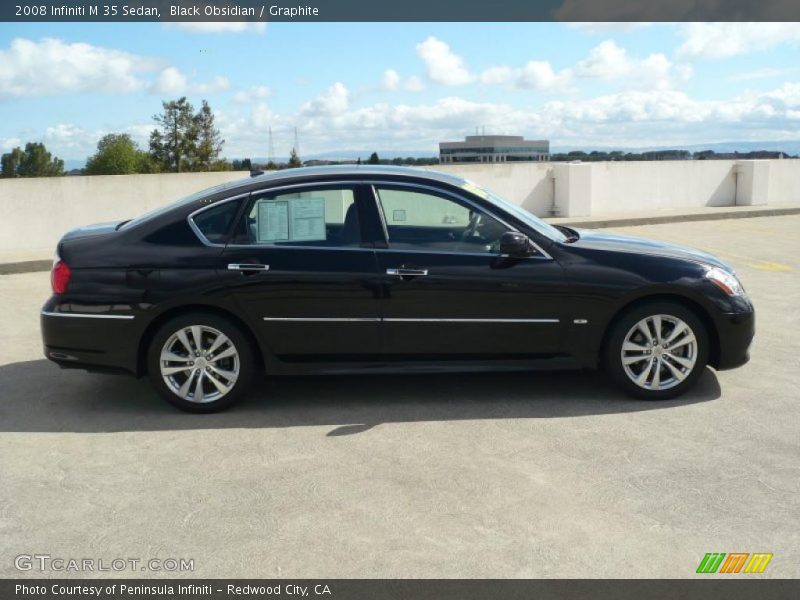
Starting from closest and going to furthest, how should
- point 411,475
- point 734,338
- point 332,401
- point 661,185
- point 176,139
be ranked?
point 411,475, point 734,338, point 332,401, point 661,185, point 176,139

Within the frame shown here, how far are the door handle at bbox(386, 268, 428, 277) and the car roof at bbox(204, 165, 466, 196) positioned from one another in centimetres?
68

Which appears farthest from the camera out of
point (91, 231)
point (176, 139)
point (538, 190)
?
point (176, 139)

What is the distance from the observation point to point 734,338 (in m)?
5.82

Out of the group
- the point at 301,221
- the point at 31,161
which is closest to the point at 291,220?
the point at 301,221

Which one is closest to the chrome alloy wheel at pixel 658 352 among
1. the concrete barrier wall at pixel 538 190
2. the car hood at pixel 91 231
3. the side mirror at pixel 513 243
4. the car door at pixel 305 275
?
the side mirror at pixel 513 243

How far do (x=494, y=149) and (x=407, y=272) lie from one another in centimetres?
2533

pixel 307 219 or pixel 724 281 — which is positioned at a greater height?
pixel 307 219

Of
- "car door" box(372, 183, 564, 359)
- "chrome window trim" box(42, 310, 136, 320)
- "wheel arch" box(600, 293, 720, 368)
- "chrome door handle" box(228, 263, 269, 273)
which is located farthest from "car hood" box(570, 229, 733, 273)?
"chrome window trim" box(42, 310, 136, 320)

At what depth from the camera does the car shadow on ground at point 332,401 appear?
5.54 m

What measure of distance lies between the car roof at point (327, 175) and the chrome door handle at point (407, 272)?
0.68m

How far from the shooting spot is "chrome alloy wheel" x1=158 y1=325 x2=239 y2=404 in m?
5.64

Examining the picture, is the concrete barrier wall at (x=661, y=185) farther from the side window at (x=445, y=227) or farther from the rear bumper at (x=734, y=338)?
the side window at (x=445, y=227)

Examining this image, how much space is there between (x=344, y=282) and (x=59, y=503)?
7.32 feet

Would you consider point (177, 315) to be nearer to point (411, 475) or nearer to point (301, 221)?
point (301, 221)
